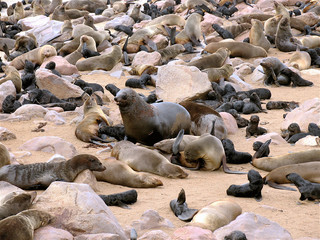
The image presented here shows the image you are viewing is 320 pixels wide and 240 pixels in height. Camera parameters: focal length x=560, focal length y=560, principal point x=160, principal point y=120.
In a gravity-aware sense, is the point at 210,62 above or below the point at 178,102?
below

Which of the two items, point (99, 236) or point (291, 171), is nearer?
point (99, 236)

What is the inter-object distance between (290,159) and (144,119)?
197cm

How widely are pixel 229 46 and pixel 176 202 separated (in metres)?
9.55

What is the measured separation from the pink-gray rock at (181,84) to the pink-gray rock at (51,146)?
3.23 metres

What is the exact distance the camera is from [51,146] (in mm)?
6695

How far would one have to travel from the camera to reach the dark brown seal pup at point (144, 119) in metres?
7.15

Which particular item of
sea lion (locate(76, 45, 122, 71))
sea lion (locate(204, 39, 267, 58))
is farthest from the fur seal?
sea lion (locate(204, 39, 267, 58))

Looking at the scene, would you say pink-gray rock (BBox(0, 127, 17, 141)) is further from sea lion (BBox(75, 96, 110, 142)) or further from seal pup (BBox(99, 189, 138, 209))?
seal pup (BBox(99, 189, 138, 209))

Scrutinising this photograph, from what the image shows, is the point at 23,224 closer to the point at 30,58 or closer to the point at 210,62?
the point at 210,62

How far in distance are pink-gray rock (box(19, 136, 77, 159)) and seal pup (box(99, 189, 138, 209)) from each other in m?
1.65

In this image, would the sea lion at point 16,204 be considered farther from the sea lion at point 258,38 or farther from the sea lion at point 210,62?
the sea lion at point 258,38

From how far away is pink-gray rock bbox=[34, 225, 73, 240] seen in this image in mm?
3557

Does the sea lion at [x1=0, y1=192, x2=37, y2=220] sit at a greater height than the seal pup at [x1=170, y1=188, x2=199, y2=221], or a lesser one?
greater

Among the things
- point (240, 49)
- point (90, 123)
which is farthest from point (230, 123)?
point (240, 49)
